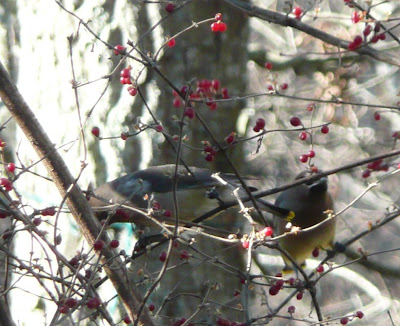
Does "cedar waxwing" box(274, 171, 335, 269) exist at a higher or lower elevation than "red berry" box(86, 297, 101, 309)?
higher

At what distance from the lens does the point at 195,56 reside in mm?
4871

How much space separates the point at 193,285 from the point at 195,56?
53.6 inches

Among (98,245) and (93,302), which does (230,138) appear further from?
(93,302)

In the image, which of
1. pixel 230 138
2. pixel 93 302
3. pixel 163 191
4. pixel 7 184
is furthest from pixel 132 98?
pixel 93 302

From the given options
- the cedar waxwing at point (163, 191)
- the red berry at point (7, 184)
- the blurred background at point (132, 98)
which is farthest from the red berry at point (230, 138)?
the blurred background at point (132, 98)

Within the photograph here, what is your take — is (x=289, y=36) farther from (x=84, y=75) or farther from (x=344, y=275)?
(x=84, y=75)

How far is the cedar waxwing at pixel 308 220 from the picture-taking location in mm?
4773

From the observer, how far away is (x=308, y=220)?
4.79 metres

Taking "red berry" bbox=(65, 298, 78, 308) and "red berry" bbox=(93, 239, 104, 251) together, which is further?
"red berry" bbox=(93, 239, 104, 251)

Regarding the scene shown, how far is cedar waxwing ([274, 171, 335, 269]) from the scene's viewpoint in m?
4.77

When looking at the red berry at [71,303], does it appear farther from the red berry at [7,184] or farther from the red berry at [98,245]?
the red berry at [7,184]

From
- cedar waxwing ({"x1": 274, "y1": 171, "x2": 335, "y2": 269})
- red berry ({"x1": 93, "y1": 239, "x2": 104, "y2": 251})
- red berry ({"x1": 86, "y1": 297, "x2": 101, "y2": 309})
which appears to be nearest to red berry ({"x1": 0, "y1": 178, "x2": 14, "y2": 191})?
red berry ({"x1": 93, "y1": 239, "x2": 104, "y2": 251})

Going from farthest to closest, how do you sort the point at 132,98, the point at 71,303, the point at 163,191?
the point at 132,98 → the point at 163,191 → the point at 71,303

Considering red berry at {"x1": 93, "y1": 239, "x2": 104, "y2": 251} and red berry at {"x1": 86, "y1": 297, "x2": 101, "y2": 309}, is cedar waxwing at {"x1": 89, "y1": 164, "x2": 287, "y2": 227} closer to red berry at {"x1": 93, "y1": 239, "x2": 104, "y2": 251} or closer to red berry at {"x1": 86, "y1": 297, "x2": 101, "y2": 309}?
red berry at {"x1": 93, "y1": 239, "x2": 104, "y2": 251}
